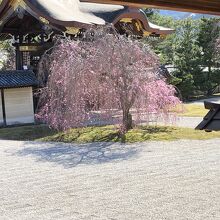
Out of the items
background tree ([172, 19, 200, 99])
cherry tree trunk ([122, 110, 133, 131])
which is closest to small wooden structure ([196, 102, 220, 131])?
cherry tree trunk ([122, 110, 133, 131])

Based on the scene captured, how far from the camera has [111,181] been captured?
7.94 m

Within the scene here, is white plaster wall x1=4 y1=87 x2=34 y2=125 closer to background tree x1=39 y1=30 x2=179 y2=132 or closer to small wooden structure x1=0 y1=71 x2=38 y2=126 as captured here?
small wooden structure x1=0 y1=71 x2=38 y2=126

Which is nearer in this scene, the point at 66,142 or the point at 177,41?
the point at 66,142

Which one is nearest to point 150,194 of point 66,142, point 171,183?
point 171,183

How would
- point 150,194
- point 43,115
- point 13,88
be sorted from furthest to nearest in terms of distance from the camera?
point 13,88 < point 43,115 < point 150,194

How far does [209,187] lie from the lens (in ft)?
23.7

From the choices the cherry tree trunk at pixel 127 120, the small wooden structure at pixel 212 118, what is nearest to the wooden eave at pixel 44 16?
the cherry tree trunk at pixel 127 120

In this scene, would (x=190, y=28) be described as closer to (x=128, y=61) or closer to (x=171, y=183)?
(x=128, y=61)

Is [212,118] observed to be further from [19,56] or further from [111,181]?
[19,56]

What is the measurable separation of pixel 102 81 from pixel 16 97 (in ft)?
19.0

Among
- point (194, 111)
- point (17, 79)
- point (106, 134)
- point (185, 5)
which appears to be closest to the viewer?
point (185, 5)

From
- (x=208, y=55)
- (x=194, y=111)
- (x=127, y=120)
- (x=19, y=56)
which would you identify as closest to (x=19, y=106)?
(x=19, y=56)

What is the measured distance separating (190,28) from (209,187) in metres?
20.4

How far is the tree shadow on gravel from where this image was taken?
9913mm
